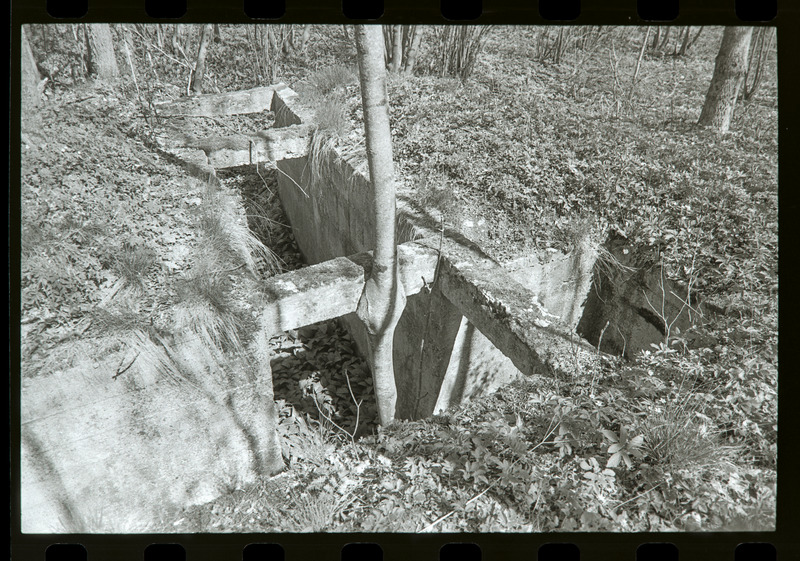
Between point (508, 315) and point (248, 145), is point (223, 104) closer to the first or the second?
point (248, 145)

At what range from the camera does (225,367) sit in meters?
3.93

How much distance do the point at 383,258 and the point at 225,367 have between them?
1.48 meters

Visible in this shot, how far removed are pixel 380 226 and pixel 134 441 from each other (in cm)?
239

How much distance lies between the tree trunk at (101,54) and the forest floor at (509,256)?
551 millimetres

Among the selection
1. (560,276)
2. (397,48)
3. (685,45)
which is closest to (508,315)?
(560,276)

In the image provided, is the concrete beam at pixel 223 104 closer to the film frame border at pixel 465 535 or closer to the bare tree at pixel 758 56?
the film frame border at pixel 465 535

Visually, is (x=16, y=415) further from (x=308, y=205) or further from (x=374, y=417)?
(x=308, y=205)

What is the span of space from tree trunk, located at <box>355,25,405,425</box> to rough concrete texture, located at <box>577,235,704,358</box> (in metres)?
2.02

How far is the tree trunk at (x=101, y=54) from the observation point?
784 cm

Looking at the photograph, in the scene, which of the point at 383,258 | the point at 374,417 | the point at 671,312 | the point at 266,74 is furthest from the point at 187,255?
the point at 266,74

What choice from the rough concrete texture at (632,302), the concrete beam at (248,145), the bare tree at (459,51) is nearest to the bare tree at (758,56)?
the bare tree at (459,51)

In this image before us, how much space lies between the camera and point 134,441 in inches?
148
